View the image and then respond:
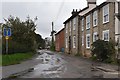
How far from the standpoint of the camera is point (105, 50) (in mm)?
24172

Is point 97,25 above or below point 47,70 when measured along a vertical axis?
above

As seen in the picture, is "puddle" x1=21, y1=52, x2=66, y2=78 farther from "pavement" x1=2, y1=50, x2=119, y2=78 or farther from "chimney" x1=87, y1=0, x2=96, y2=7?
"chimney" x1=87, y1=0, x2=96, y2=7

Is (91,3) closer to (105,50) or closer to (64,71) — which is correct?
(105,50)

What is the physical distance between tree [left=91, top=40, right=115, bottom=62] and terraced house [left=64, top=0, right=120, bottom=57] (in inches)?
37.8

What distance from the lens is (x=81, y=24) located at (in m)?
39.9

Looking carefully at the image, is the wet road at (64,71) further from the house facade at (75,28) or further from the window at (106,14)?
the house facade at (75,28)

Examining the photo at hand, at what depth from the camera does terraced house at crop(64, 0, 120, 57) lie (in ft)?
81.1

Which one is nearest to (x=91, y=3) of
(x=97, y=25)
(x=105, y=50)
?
(x=97, y=25)

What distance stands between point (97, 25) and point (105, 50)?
657 cm

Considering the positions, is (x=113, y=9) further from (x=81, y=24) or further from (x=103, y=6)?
(x=81, y=24)

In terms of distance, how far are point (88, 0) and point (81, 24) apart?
4.60 meters

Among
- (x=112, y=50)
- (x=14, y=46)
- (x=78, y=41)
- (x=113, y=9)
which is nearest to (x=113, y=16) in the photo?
(x=113, y=9)

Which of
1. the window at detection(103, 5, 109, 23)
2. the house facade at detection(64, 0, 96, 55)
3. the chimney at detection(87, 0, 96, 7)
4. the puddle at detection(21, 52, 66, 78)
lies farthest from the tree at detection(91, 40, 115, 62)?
the chimney at detection(87, 0, 96, 7)

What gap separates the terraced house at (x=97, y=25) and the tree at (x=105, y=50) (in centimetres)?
96
